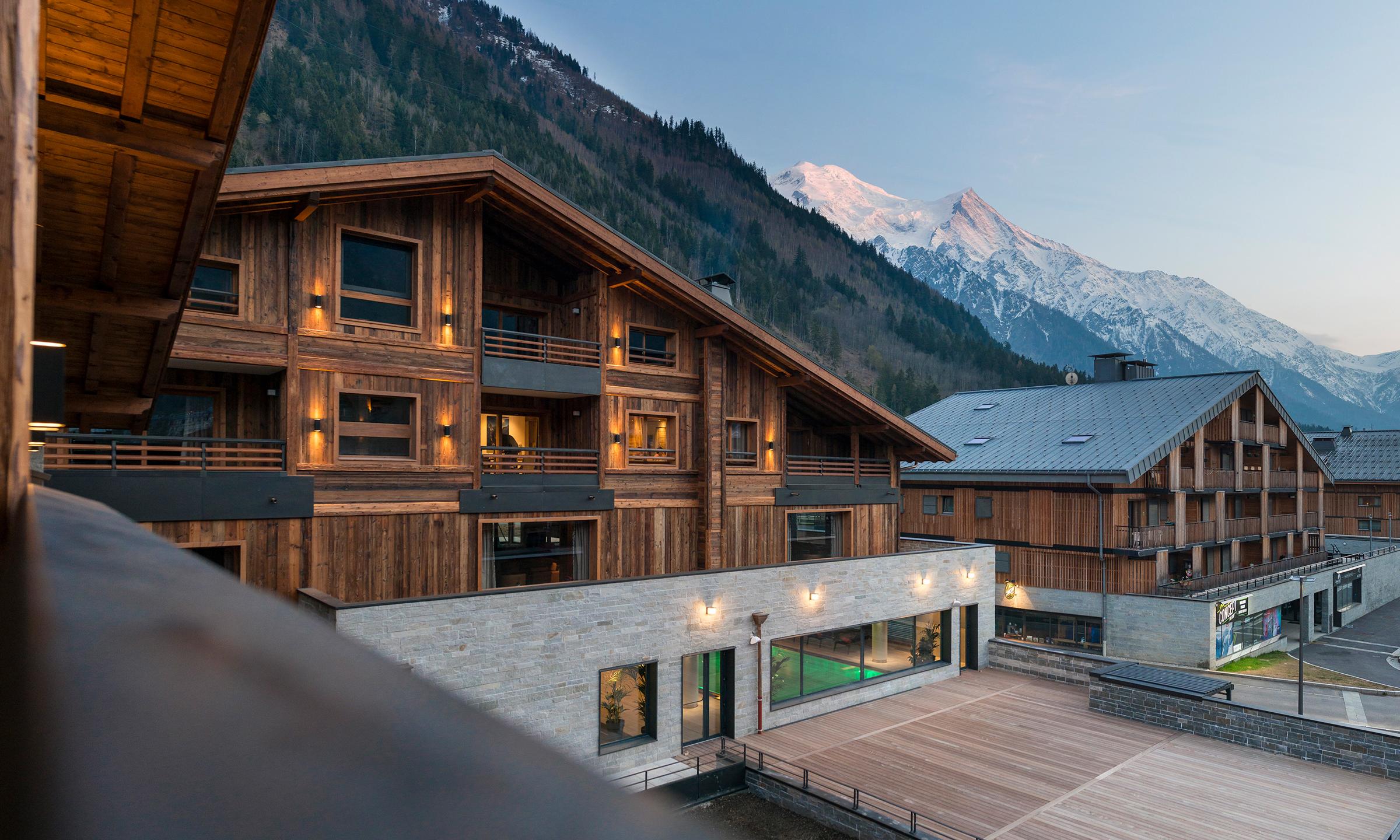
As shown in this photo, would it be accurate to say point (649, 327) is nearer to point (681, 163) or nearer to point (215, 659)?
point (215, 659)

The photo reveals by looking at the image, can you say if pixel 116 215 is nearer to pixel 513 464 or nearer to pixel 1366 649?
pixel 513 464

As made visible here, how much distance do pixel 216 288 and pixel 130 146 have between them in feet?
31.1

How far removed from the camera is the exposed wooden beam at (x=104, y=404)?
10.4 m

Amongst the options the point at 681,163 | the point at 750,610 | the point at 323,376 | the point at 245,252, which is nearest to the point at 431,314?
the point at 323,376

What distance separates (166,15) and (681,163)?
126m

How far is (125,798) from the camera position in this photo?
38 centimetres

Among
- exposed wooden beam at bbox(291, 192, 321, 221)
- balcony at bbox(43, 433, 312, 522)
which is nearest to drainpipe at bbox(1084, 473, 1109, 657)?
balcony at bbox(43, 433, 312, 522)

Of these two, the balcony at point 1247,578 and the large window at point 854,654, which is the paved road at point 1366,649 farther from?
the large window at point 854,654

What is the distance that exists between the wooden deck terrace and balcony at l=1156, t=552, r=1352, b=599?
34.1 ft

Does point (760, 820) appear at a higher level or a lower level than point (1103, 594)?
lower

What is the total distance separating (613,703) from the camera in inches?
585

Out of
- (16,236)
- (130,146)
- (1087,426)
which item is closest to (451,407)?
(130,146)

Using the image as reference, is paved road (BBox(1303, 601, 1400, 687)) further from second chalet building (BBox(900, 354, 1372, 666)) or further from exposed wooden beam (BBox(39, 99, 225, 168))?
exposed wooden beam (BBox(39, 99, 225, 168))

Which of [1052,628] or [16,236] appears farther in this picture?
[1052,628]
